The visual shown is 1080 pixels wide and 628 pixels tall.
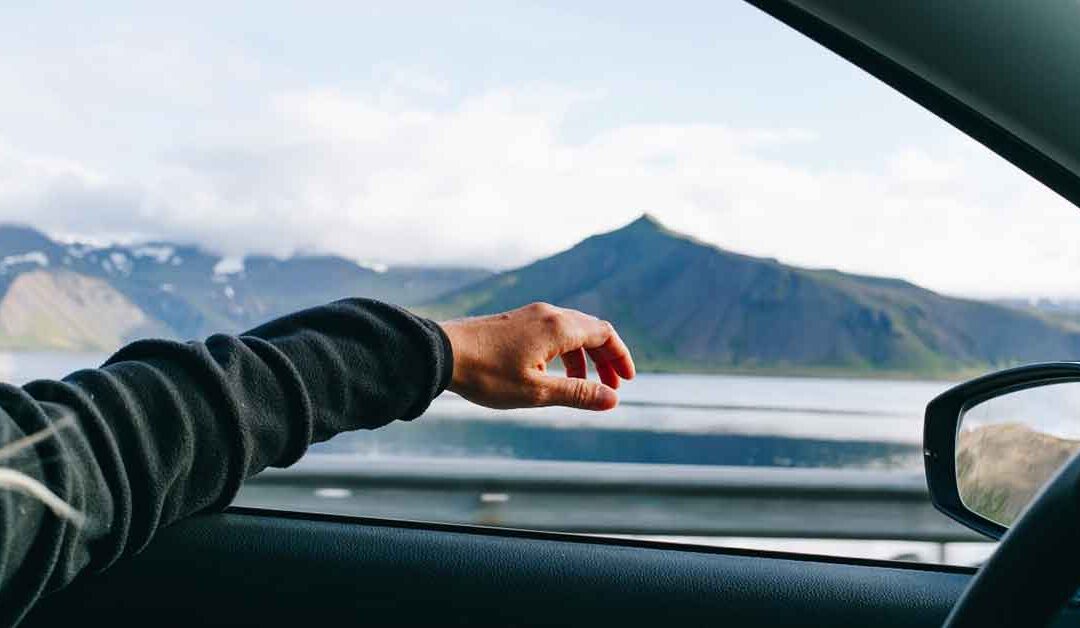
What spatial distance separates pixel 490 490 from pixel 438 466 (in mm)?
192

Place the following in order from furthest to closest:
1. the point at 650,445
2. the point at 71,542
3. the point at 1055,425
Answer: the point at 650,445 < the point at 1055,425 < the point at 71,542

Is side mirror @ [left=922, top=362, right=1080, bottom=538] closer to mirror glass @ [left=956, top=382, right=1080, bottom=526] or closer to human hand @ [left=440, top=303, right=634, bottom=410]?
mirror glass @ [left=956, top=382, right=1080, bottom=526]

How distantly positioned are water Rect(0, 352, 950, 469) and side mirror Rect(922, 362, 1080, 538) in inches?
102

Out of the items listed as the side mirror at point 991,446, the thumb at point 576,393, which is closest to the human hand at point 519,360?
the thumb at point 576,393

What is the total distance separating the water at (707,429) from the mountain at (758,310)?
0.60ft

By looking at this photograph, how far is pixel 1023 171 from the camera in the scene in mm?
1414

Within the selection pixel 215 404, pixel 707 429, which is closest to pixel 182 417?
pixel 215 404

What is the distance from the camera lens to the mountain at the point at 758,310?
4439mm

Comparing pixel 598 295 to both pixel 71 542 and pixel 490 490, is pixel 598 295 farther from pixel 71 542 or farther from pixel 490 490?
pixel 71 542

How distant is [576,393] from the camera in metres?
1.51

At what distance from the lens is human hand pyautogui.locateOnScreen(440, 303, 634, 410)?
150cm

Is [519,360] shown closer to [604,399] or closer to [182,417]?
[604,399]

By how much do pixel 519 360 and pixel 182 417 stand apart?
482 mm

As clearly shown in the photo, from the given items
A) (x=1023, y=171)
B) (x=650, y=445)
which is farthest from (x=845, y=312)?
(x=1023, y=171)
